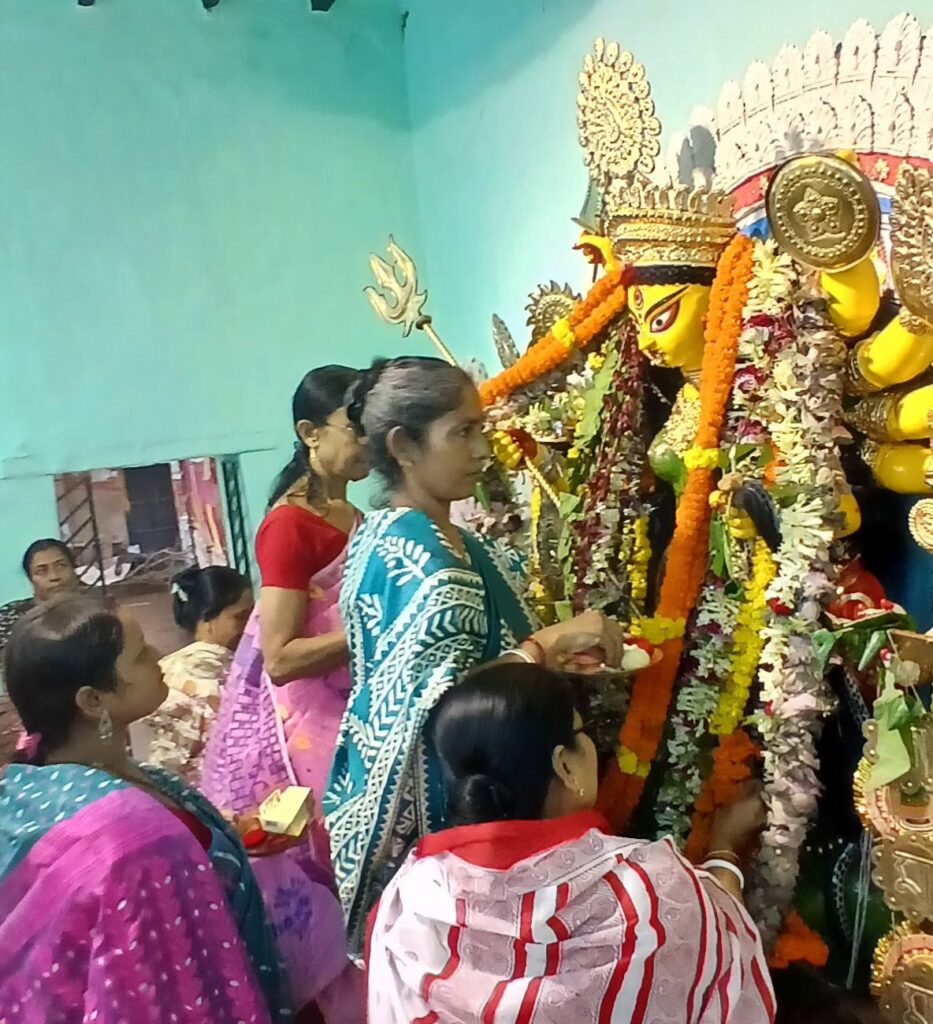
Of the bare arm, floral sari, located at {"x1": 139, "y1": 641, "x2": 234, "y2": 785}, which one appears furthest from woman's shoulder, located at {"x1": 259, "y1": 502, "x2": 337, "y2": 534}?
floral sari, located at {"x1": 139, "y1": 641, "x2": 234, "y2": 785}

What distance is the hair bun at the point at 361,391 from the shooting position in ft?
5.10

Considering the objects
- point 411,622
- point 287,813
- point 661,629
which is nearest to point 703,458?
point 661,629

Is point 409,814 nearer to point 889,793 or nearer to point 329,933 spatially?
point 329,933

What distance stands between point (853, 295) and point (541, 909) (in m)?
0.92

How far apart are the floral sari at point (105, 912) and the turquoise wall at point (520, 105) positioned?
155 centimetres

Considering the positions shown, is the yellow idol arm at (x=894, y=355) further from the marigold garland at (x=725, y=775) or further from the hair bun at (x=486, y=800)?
the hair bun at (x=486, y=800)

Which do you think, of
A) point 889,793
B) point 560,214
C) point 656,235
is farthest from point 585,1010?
point 560,214

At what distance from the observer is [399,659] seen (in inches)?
55.0

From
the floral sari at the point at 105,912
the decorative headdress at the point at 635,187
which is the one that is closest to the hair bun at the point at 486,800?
the floral sari at the point at 105,912

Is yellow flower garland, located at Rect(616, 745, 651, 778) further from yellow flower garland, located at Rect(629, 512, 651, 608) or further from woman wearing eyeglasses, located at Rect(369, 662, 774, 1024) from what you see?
woman wearing eyeglasses, located at Rect(369, 662, 774, 1024)

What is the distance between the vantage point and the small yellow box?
5.49 ft

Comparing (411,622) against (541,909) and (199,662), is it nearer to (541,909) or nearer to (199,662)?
(541,909)

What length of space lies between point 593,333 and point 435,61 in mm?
1380

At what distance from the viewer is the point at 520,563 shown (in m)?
1.73
